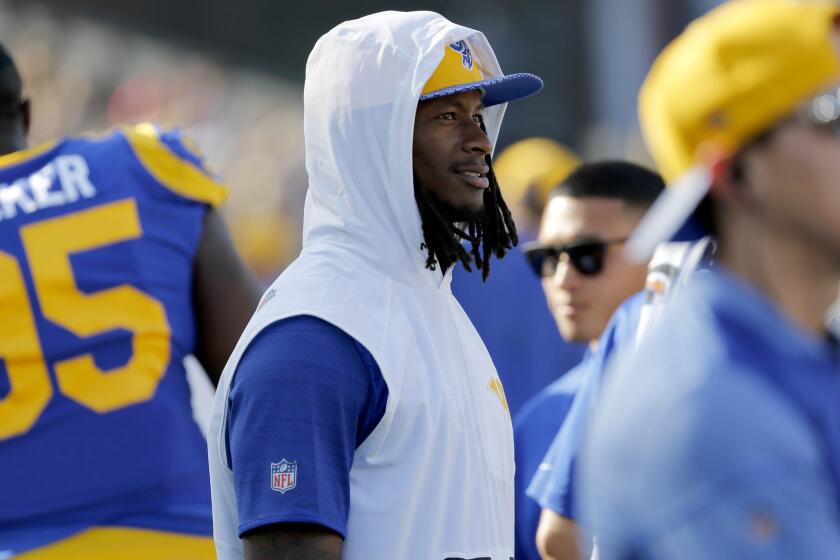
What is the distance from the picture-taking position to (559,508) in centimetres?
391

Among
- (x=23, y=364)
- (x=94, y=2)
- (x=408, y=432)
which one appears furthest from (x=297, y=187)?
(x=408, y=432)

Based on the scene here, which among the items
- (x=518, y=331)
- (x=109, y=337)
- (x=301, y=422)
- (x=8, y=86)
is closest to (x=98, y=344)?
(x=109, y=337)

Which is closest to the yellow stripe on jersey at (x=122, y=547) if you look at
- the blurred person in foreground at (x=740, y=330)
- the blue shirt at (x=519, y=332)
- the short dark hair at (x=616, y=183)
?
the short dark hair at (x=616, y=183)

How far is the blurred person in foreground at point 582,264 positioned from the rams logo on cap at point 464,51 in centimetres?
117

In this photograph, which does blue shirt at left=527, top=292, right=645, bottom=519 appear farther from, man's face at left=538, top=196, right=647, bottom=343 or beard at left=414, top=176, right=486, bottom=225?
man's face at left=538, top=196, right=647, bottom=343

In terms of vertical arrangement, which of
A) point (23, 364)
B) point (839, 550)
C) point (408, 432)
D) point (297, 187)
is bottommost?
point (297, 187)

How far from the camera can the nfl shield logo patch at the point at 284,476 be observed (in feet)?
9.52

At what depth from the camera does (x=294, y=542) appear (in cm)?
290

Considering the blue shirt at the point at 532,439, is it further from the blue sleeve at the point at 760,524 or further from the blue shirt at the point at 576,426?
the blue sleeve at the point at 760,524

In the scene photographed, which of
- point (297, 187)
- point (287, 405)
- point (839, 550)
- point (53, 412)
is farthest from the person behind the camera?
point (297, 187)

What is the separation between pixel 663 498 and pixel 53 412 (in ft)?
7.36

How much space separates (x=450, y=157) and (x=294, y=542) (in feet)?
3.02

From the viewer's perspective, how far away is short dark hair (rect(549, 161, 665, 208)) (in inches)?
198

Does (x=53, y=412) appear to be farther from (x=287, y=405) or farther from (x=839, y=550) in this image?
(x=839, y=550)
